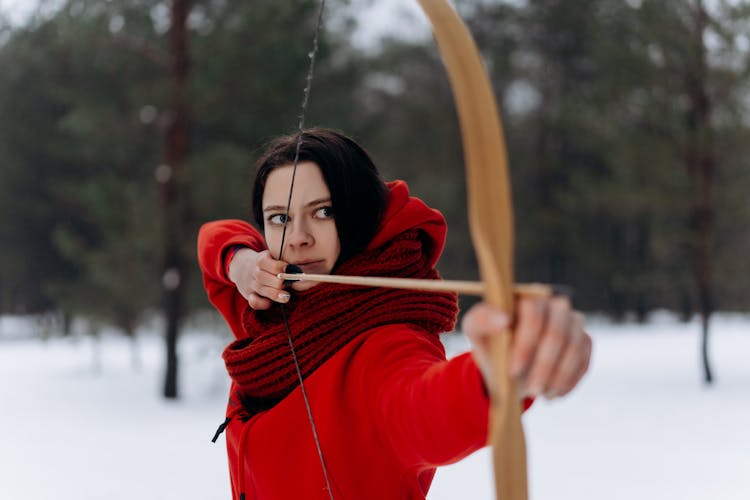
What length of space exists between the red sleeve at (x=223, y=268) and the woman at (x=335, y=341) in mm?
131

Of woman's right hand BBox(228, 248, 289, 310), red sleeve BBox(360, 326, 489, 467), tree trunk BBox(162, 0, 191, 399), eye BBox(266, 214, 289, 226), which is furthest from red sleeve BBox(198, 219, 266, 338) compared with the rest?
tree trunk BBox(162, 0, 191, 399)

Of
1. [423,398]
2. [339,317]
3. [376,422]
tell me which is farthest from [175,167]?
[423,398]

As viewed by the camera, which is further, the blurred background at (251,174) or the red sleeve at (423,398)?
the blurred background at (251,174)

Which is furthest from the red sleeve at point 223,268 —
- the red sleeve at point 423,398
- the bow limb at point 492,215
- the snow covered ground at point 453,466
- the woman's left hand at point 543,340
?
the snow covered ground at point 453,466

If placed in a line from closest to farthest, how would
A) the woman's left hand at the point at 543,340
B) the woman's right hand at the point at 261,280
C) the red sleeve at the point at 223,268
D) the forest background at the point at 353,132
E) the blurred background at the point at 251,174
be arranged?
the woman's left hand at the point at 543,340 < the woman's right hand at the point at 261,280 < the red sleeve at the point at 223,268 < the blurred background at the point at 251,174 < the forest background at the point at 353,132

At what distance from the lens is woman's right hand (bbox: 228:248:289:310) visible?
92 centimetres

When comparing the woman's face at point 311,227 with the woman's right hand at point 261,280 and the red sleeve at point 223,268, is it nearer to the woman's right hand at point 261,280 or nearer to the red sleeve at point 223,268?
the woman's right hand at point 261,280

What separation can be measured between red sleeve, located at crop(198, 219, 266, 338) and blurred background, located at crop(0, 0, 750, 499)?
21cm

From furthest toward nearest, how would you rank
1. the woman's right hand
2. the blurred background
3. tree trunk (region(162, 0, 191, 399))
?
tree trunk (region(162, 0, 191, 399)) → the blurred background → the woman's right hand

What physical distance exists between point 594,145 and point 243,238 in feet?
33.5

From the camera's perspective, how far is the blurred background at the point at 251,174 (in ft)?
15.5

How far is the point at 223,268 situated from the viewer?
1203 millimetres

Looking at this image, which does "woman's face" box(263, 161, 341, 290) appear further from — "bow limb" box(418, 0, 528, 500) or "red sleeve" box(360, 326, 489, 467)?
"bow limb" box(418, 0, 528, 500)

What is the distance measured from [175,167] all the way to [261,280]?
4.53m
